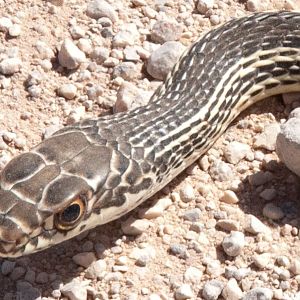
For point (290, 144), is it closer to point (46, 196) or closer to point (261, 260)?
point (261, 260)

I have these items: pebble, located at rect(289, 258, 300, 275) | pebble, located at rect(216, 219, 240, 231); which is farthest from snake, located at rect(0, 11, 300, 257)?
pebble, located at rect(289, 258, 300, 275)

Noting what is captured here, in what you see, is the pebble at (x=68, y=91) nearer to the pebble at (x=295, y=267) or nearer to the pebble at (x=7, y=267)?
the pebble at (x=7, y=267)

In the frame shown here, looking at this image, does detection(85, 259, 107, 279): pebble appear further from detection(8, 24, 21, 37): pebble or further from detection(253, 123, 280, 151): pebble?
detection(8, 24, 21, 37): pebble

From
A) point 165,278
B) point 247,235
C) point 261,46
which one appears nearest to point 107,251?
point 165,278

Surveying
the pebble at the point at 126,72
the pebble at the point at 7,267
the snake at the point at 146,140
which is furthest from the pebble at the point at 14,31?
the pebble at the point at 7,267

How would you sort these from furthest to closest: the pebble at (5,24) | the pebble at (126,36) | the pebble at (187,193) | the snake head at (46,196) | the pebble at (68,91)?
the pebble at (5,24), the pebble at (126,36), the pebble at (68,91), the pebble at (187,193), the snake head at (46,196)

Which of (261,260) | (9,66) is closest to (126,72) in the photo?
(9,66)

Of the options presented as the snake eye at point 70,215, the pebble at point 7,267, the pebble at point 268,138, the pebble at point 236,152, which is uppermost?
the snake eye at point 70,215
